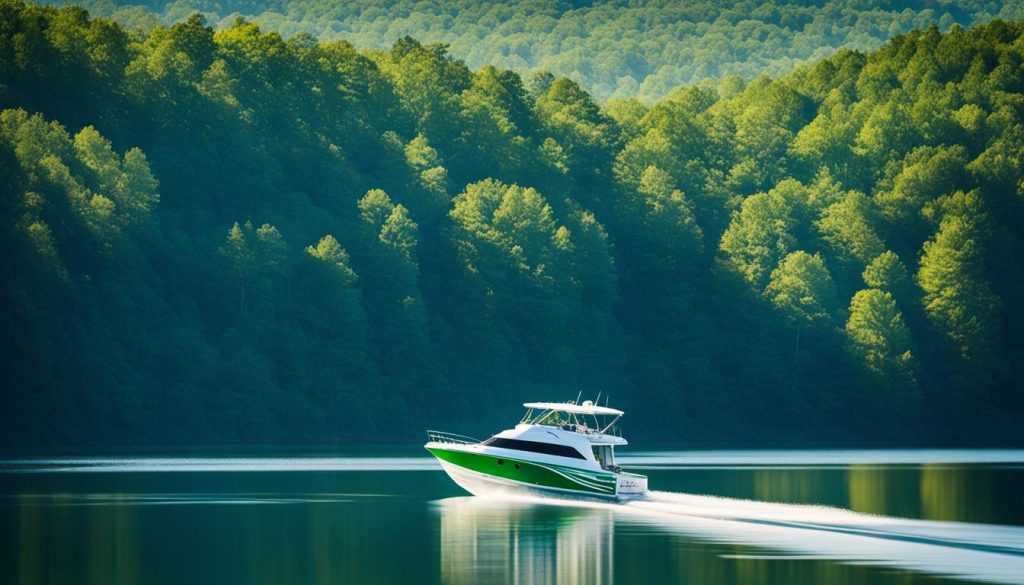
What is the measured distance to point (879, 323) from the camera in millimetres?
154250

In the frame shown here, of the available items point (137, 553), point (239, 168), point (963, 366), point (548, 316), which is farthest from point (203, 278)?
point (137, 553)

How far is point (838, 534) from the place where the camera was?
6794cm

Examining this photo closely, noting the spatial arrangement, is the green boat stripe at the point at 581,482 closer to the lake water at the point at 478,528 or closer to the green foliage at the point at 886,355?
the lake water at the point at 478,528

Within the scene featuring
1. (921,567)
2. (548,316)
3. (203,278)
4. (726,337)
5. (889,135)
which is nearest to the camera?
(921,567)

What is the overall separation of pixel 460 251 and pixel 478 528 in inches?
3255

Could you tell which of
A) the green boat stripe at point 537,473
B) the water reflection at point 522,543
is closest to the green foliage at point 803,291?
the green boat stripe at point 537,473

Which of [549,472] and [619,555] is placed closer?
[619,555]

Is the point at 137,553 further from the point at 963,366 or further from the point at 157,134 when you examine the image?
the point at 963,366

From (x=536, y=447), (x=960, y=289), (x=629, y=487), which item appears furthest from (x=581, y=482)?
(x=960, y=289)

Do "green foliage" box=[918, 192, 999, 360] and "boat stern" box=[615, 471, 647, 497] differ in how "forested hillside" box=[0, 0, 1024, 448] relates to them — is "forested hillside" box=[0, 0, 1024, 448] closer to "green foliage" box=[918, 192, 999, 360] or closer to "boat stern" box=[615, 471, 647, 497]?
"green foliage" box=[918, 192, 999, 360]

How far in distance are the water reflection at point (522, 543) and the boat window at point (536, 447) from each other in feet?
7.06

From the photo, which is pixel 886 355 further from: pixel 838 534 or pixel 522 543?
pixel 522 543

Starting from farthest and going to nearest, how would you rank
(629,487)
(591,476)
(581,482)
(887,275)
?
(887,275), (581,482), (591,476), (629,487)

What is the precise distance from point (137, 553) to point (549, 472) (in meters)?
25.4
